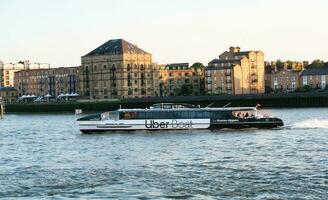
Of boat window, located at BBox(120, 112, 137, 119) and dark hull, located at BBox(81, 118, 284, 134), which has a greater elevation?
boat window, located at BBox(120, 112, 137, 119)

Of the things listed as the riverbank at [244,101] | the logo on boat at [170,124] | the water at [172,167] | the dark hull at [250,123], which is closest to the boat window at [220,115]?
the dark hull at [250,123]

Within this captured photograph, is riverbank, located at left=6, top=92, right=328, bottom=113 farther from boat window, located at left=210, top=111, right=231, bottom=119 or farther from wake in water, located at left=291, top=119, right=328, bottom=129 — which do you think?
boat window, located at left=210, top=111, right=231, bottom=119

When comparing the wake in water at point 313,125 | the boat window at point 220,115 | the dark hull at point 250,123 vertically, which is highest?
the boat window at point 220,115

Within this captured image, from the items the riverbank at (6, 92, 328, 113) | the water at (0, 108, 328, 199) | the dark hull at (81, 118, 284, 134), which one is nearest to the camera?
the water at (0, 108, 328, 199)

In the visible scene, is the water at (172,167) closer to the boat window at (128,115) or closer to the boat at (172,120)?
the boat at (172,120)

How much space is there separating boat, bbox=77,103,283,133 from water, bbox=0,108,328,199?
19.6 feet

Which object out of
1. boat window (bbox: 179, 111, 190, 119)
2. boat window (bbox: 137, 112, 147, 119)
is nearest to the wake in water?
boat window (bbox: 179, 111, 190, 119)

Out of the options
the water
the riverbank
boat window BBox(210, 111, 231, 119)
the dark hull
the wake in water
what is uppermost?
the riverbank

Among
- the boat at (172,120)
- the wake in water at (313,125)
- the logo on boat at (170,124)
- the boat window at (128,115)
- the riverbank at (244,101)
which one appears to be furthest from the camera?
the riverbank at (244,101)

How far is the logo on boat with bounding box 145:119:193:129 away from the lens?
80.0 metres

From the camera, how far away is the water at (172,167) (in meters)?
37.2

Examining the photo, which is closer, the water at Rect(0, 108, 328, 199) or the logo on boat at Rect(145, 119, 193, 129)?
the water at Rect(0, 108, 328, 199)

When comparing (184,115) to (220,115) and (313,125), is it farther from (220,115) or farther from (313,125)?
(313,125)

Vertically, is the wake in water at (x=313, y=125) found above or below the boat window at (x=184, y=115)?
below
